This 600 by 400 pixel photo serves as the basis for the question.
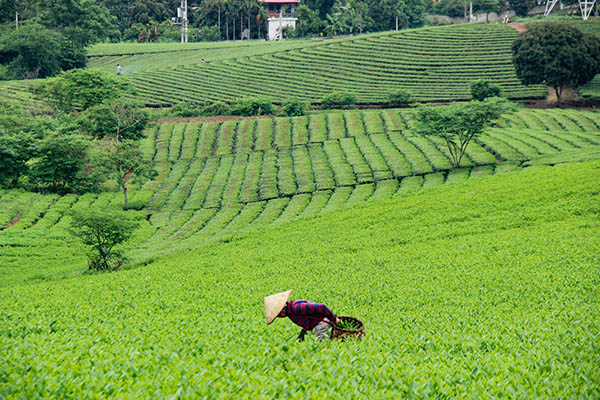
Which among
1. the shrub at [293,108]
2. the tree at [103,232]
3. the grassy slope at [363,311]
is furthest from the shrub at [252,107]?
the tree at [103,232]

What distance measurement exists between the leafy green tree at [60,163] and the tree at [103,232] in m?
22.3

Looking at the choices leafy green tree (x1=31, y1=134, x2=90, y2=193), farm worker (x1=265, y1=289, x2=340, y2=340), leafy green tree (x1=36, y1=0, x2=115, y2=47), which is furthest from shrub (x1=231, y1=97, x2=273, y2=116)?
farm worker (x1=265, y1=289, x2=340, y2=340)

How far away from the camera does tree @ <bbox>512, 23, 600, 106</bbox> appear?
7462cm

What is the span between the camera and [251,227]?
37438mm

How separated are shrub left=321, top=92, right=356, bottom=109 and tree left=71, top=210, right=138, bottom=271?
50895mm

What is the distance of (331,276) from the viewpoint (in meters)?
21.6

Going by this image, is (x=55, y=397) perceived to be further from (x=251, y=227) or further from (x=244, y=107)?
(x=244, y=107)

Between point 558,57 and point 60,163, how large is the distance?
2430 inches

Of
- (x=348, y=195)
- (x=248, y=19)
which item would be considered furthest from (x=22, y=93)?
(x=248, y=19)

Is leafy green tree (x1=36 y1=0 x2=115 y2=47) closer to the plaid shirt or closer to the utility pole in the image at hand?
the utility pole

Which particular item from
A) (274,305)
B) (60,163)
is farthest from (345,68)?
(274,305)

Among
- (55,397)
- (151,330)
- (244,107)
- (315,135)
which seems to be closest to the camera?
(55,397)

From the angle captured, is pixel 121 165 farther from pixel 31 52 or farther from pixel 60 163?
pixel 31 52

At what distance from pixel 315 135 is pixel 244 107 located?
609 inches
